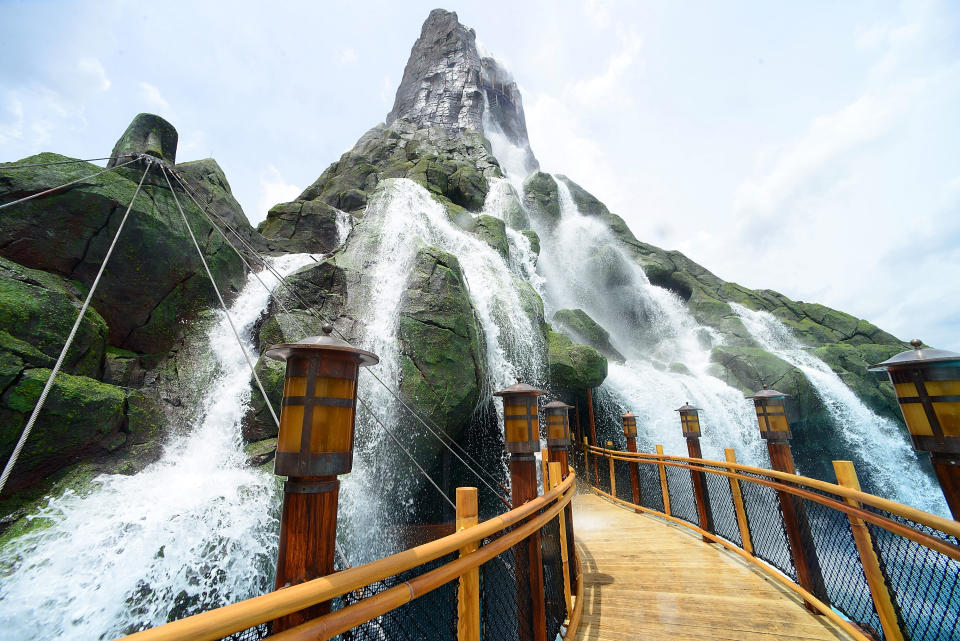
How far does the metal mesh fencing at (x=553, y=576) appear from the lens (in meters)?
3.40

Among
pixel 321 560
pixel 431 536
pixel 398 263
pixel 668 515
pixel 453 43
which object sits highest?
pixel 453 43

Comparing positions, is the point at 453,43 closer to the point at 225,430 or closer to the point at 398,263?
the point at 398,263

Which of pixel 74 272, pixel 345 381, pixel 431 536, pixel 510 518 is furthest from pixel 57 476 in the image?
pixel 510 518

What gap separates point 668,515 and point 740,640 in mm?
4064

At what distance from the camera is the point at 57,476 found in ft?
20.7

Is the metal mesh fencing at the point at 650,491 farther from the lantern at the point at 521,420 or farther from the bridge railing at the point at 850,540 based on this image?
the lantern at the point at 521,420

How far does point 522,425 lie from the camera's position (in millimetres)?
4047

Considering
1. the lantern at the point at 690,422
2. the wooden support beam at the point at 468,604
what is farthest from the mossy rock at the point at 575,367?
the wooden support beam at the point at 468,604

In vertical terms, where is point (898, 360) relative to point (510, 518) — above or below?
above

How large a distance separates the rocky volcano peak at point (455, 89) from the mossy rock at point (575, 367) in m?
27.7

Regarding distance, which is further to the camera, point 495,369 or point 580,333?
point 580,333

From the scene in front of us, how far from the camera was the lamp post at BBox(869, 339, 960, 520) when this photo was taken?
2.99 meters

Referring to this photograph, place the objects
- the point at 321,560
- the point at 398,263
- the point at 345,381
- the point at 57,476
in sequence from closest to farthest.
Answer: the point at 321,560 → the point at 345,381 → the point at 57,476 → the point at 398,263

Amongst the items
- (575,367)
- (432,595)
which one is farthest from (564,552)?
(575,367)
